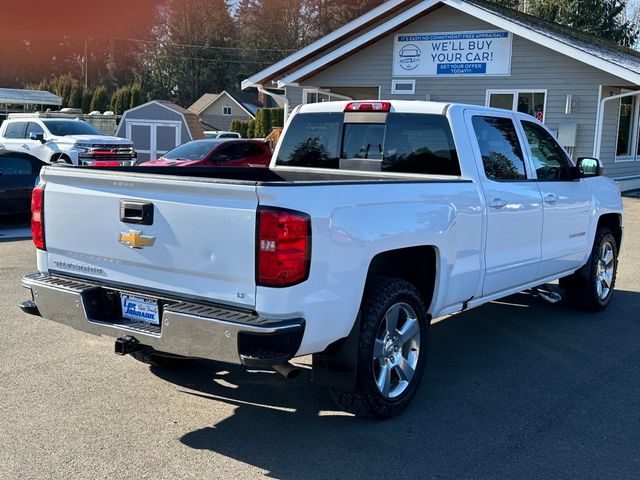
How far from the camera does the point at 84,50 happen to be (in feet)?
259

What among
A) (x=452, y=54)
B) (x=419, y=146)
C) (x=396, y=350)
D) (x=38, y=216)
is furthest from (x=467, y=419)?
(x=452, y=54)

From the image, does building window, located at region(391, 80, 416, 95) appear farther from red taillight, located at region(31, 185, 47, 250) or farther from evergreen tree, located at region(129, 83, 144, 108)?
evergreen tree, located at region(129, 83, 144, 108)

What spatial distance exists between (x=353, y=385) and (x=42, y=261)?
7.10 feet

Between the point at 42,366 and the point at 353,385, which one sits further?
the point at 42,366

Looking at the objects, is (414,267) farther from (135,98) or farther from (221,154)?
(135,98)

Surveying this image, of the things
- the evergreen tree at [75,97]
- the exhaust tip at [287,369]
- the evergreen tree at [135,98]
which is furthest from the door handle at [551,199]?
the evergreen tree at [75,97]

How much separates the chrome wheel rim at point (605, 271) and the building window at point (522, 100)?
12.2m

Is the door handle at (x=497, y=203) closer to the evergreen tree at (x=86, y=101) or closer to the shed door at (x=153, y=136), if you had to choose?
the shed door at (x=153, y=136)

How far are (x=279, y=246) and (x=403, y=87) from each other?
18283 millimetres

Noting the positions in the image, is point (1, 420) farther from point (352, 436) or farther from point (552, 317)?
point (552, 317)

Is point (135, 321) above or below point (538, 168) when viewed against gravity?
below

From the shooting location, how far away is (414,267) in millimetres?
4891

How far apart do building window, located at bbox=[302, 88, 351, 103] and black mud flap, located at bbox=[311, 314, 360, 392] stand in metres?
18.8

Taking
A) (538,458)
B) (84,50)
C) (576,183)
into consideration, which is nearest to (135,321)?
(538,458)
